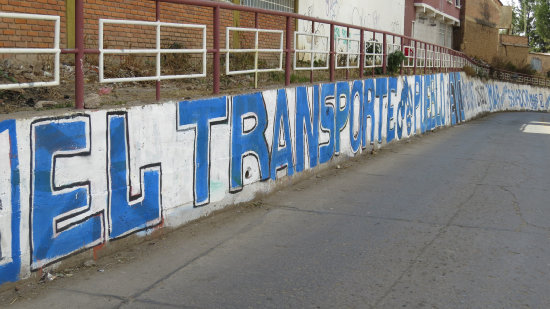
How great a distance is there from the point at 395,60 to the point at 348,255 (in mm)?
10477

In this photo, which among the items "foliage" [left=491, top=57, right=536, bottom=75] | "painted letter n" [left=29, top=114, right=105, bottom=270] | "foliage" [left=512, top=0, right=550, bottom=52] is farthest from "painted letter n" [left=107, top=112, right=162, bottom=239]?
"foliage" [left=512, top=0, right=550, bottom=52]

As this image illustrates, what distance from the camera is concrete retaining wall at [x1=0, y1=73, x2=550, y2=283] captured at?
189 inches

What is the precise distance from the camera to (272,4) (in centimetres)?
1661

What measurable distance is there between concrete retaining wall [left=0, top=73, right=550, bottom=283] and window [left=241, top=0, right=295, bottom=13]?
205 inches

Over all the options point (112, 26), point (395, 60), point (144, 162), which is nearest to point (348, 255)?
point (144, 162)

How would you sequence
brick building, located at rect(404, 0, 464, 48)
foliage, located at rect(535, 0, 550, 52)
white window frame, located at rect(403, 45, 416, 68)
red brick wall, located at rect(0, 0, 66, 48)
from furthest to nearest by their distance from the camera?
foliage, located at rect(535, 0, 550, 52) → brick building, located at rect(404, 0, 464, 48) → white window frame, located at rect(403, 45, 416, 68) → red brick wall, located at rect(0, 0, 66, 48)

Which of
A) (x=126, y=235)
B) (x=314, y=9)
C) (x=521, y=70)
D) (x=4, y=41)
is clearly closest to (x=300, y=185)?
(x=126, y=235)

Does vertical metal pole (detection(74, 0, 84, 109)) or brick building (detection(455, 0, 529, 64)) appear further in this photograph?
brick building (detection(455, 0, 529, 64))

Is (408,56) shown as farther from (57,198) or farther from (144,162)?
(57,198)

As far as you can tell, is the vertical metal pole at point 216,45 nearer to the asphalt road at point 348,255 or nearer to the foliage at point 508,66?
the asphalt road at point 348,255

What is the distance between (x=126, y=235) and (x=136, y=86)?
4243 millimetres

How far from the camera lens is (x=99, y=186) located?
18.1 ft

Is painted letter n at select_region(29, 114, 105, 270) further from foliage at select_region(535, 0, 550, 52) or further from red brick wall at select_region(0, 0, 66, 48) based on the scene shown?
foliage at select_region(535, 0, 550, 52)

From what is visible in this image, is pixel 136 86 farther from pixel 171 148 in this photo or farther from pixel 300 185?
pixel 171 148
